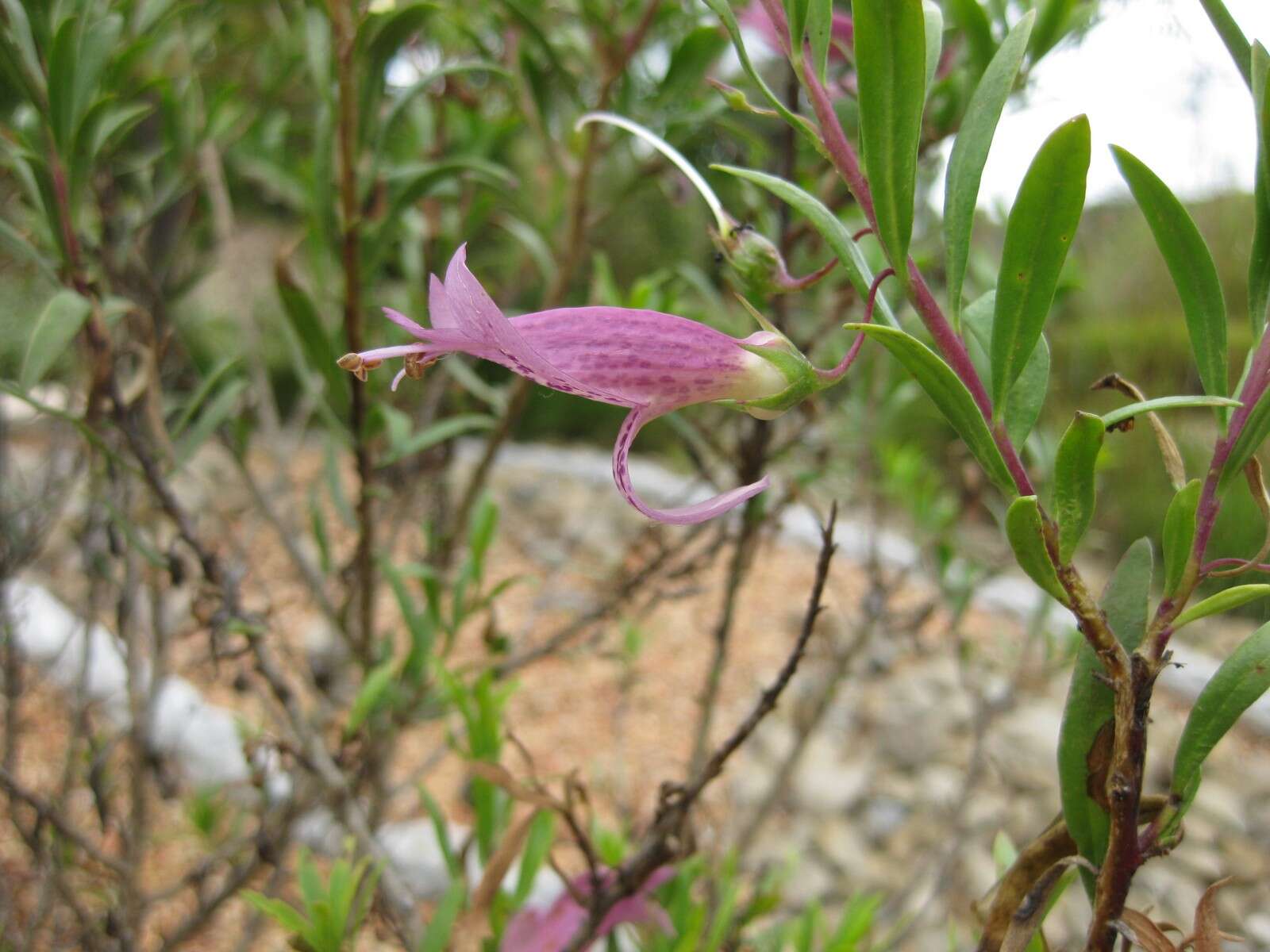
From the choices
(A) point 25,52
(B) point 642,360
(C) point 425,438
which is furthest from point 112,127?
(B) point 642,360

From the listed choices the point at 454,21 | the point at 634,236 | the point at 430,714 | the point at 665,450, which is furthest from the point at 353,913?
the point at 634,236

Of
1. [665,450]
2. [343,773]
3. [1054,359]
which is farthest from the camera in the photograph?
[1054,359]

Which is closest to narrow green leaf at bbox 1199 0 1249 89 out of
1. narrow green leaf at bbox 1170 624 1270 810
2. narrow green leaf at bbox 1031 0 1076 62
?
narrow green leaf at bbox 1170 624 1270 810

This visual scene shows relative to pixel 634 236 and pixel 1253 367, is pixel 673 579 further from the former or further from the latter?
pixel 634 236

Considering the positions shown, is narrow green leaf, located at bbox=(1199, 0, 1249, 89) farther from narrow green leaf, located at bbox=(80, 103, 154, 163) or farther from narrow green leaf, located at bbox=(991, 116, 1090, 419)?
narrow green leaf, located at bbox=(80, 103, 154, 163)

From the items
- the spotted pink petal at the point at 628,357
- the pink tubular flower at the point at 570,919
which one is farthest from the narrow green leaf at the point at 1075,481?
the pink tubular flower at the point at 570,919

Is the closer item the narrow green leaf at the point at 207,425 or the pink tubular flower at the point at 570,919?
the pink tubular flower at the point at 570,919

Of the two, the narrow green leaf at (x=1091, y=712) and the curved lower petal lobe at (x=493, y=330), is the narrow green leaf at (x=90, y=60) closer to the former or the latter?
the curved lower petal lobe at (x=493, y=330)
